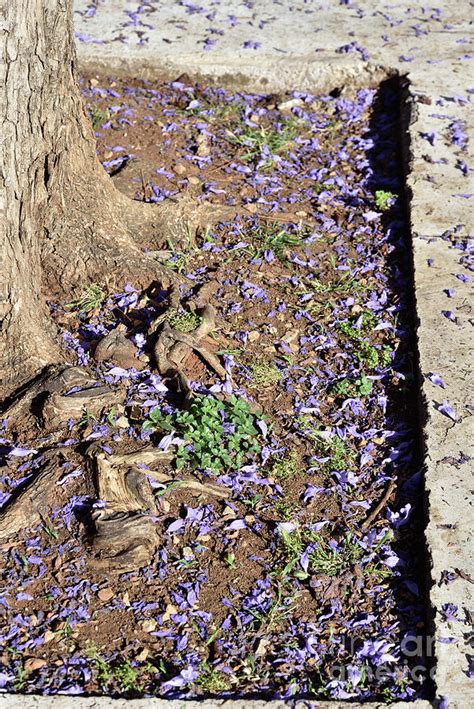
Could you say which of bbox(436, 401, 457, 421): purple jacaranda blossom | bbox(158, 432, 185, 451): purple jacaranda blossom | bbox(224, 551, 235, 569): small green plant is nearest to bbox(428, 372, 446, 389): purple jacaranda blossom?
bbox(436, 401, 457, 421): purple jacaranda blossom

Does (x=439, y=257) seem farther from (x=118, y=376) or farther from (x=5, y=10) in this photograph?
(x=5, y=10)

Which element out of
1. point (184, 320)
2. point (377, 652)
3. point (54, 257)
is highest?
point (54, 257)

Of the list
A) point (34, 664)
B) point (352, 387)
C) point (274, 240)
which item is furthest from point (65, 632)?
point (274, 240)

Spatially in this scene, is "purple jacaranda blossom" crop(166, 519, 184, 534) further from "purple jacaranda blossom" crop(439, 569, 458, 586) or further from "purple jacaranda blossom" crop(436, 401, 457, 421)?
"purple jacaranda blossom" crop(436, 401, 457, 421)

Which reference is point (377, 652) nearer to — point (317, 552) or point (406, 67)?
point (317, 552)

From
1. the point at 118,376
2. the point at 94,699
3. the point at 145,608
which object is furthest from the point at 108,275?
the point at 94,699

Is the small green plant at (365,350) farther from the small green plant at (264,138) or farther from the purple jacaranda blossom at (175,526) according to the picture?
the small green plant at (264,138)
